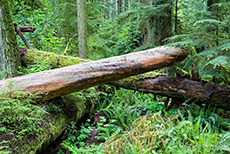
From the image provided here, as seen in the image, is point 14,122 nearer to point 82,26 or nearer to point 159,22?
point 159,22

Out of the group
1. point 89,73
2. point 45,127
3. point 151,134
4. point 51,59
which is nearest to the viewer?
point 45,127

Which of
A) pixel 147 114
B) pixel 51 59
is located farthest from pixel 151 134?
pixel 51 59

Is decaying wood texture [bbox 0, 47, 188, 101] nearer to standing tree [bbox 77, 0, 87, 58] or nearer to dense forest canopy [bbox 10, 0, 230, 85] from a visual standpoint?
dense forest canopy [bbox 10, 0, 230, 85]

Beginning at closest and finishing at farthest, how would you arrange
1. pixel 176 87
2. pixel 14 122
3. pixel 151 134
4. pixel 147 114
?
pixel 14 122 < pixel 151 134 < pixel 147 114 < pixel 176 87

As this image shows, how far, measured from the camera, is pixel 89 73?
3.28m

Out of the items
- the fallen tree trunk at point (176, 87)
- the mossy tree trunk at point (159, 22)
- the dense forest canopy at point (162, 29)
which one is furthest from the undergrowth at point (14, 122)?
the mossy tree trunk at point (159, 22)

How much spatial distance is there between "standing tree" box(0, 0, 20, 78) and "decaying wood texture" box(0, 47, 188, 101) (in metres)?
1.01

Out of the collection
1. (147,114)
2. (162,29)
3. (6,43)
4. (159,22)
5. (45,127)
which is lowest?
(147,114)

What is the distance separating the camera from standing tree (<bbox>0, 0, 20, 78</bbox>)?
3.75 metres

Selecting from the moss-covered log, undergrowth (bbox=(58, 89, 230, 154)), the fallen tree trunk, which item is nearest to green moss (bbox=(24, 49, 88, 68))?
the fallen tree trunk

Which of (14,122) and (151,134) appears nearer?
(14,122)

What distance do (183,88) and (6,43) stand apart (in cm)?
434

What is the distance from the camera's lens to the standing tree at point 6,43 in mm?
3752

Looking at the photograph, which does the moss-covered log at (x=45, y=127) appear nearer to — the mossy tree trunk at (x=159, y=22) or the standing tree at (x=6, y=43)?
the standing tree at (x=6, y=43)
